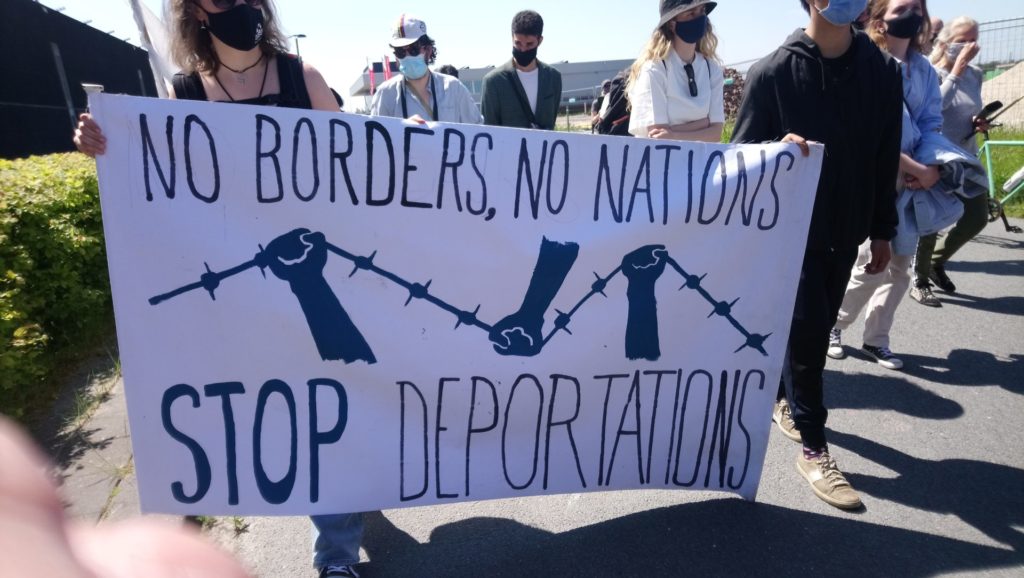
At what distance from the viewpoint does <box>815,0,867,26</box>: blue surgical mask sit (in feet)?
7.59

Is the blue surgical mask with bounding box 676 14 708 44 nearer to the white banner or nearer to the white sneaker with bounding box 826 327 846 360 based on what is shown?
the white banner

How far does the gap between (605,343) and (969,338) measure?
3.41 m

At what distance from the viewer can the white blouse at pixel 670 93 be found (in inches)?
134

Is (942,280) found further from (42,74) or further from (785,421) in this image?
(42,74)

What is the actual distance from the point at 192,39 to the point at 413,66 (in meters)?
2.16

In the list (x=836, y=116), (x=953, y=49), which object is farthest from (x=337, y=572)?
(x=953, y=49)

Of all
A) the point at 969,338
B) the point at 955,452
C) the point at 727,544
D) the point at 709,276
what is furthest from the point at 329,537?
the point at 969,338

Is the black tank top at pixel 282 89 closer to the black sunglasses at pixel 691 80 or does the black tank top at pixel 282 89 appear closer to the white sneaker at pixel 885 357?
the black sunglasses at pixel 691 80

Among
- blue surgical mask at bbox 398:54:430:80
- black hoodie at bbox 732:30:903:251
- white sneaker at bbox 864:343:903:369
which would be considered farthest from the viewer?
blue surgical mask at bbox 398:54:430:80

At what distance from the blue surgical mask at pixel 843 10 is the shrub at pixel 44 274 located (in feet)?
12.4

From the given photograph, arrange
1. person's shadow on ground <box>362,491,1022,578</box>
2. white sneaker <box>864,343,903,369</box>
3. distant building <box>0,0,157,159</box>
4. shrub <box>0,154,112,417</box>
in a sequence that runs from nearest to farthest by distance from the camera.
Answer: person's shadow on ground <box>362,491,1022,578</box> < shrub <box>0,154,112,417</box> < white sneaker <box>864,343,903,369</box> < distant building <box>0,0,157,159</box>

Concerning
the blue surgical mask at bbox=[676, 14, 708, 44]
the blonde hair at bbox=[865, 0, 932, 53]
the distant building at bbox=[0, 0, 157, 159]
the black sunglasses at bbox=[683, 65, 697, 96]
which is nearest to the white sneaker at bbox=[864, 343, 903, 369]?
the blonde hair at bbox=[865, 0, 932, 53]

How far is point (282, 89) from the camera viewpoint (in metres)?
2.26

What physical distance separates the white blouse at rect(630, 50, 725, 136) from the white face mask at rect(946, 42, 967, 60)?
2413mm
